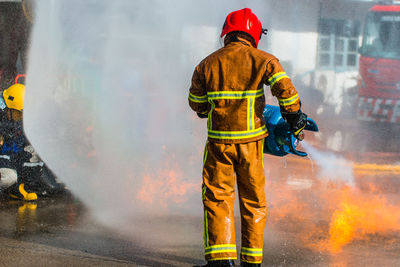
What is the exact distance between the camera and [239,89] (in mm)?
2977

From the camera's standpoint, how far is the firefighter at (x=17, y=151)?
5.04 meters

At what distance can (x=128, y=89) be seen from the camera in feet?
21.7

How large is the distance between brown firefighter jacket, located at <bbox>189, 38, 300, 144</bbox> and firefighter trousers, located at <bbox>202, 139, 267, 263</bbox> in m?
0.08

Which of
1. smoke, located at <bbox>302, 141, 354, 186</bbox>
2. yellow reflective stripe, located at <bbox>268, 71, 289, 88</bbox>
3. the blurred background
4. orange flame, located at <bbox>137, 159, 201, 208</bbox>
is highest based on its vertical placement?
yellow reflective stripe, located at <bbox>268, 71, 289, 88</bbox>

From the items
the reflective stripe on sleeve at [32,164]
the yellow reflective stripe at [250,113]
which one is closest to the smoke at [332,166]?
the reflective stripe on sleeve at [32,164]

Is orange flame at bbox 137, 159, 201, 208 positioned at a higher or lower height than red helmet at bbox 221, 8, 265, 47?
lower

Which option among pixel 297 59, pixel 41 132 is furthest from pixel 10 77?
pixel 297 59

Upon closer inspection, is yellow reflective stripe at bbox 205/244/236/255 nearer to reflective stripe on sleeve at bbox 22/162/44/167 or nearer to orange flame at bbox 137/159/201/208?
orange flame at bbox 137/159/201/208

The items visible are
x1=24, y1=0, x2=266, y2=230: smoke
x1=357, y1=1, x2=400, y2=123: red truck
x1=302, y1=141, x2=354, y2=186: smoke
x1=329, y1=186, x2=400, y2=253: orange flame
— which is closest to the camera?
x1=329, y1=186, x2=400, y2=253: orange flame

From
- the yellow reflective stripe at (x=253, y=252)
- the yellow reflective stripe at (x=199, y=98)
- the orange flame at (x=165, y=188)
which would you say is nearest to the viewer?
the yellow reflective stripe at (x=253, y=252)

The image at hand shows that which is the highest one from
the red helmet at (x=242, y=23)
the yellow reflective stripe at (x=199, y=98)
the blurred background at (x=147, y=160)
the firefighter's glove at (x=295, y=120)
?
the red helmet at (x=242, y=23)

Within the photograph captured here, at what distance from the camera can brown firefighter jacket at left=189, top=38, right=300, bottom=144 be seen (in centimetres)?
292

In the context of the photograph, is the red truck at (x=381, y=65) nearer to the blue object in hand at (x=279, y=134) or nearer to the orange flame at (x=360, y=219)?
the orange flame at (x=360, y=219)

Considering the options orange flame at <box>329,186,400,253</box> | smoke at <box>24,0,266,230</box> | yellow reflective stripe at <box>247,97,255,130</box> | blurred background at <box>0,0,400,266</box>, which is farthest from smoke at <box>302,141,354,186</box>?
yellow reflective stripe at <box>247,97,255,130</box>
